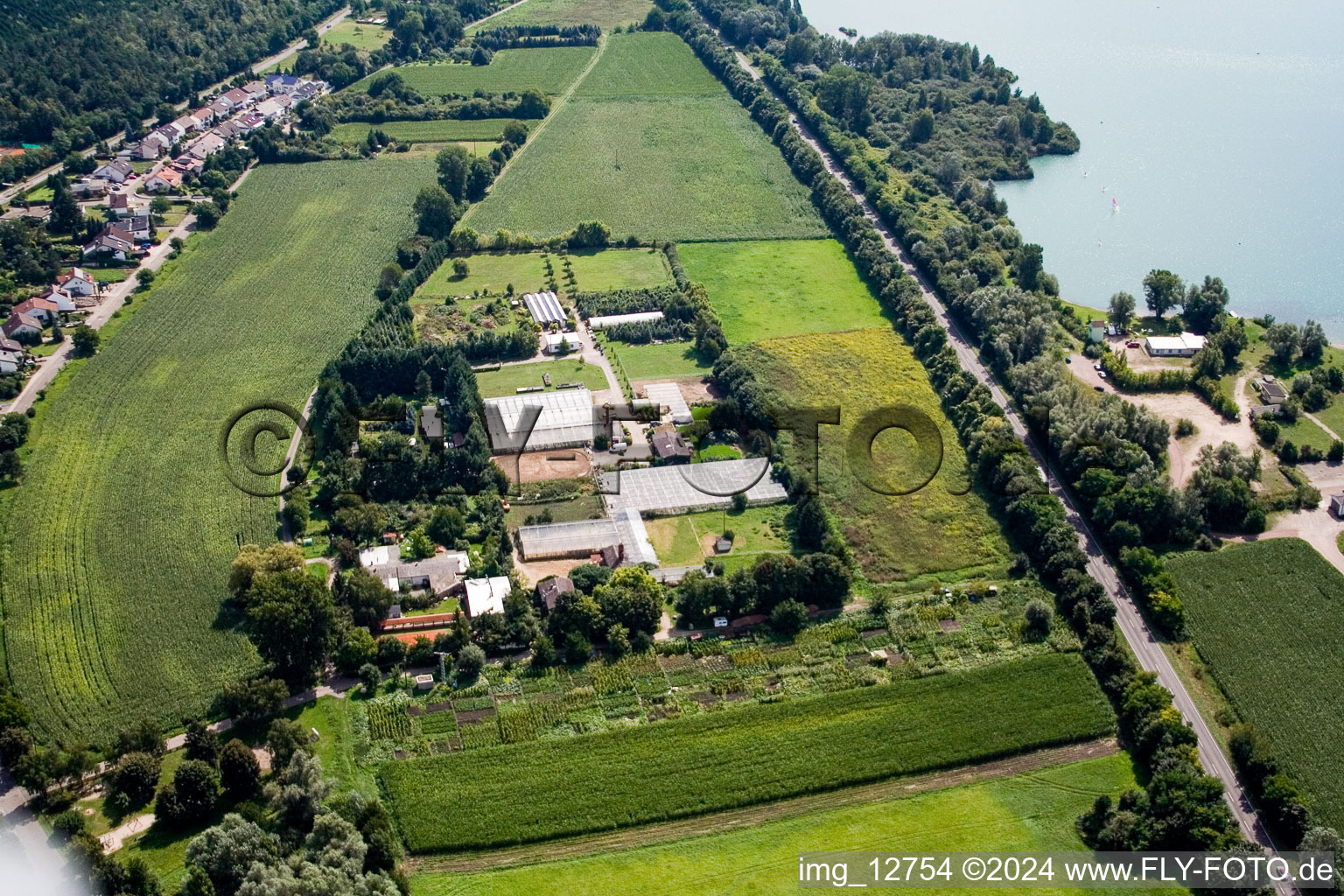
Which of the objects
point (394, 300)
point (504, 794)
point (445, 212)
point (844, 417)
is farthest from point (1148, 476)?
point (445, 212)

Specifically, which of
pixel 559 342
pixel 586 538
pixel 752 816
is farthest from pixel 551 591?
pixel 559 342

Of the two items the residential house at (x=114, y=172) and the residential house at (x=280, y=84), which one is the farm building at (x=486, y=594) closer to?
the residential house at (x=114, y=172)

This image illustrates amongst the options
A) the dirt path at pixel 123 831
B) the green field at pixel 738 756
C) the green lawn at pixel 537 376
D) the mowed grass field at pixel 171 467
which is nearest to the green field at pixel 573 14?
the mowed grass field at pixel 171 467

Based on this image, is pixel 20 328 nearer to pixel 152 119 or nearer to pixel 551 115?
pixel 152 119

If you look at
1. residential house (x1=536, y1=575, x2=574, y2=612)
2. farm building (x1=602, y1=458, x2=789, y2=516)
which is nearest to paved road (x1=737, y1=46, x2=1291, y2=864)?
farm building (x1=602, y1=458, x2=789, y2=516)

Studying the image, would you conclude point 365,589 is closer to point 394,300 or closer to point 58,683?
point 58,683

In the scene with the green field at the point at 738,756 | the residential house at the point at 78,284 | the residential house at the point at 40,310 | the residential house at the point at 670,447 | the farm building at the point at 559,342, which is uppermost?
the residential house at the point at 78,284
